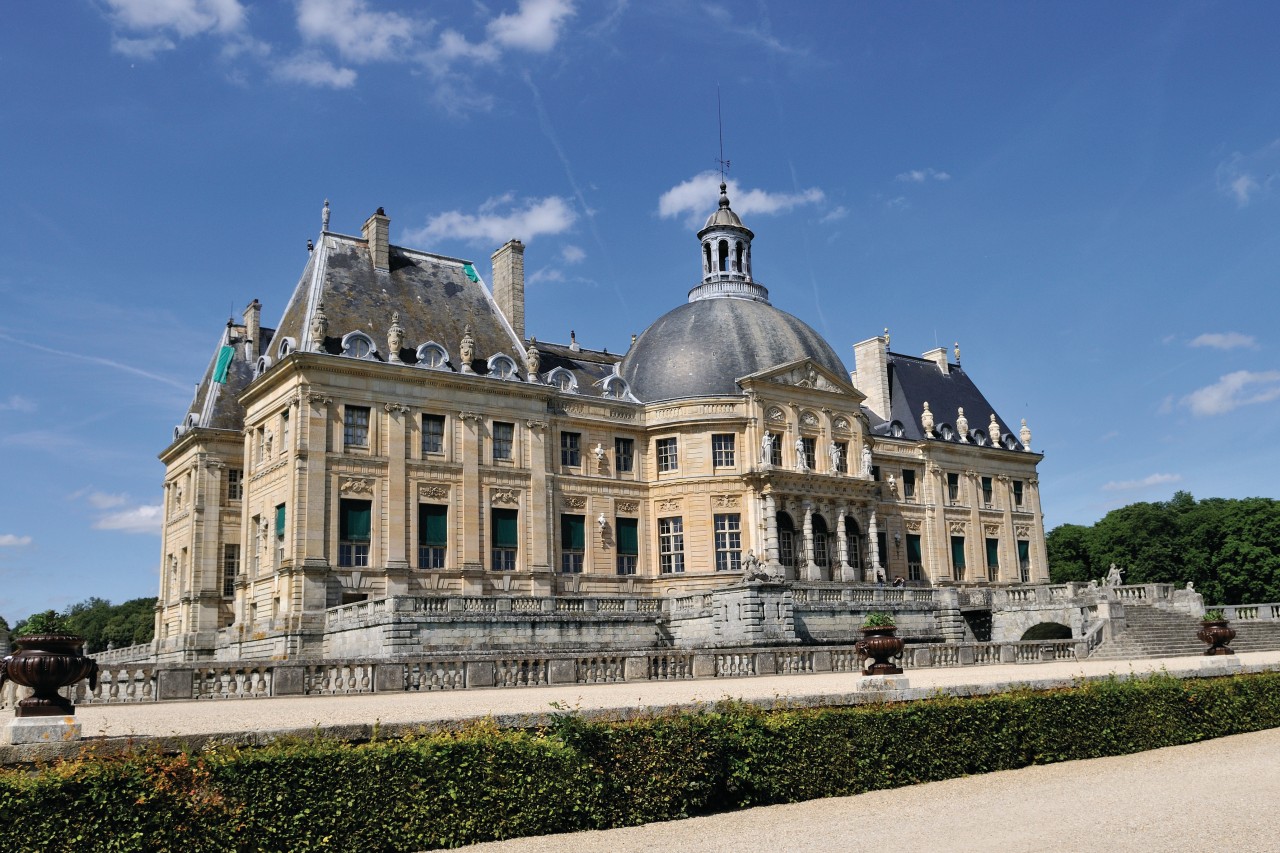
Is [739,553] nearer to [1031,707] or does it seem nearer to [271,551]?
[271,551]

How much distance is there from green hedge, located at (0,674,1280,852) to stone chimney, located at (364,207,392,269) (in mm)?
33277

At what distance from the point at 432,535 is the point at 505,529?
297 cm

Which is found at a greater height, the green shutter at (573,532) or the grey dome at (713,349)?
the grey dome at (713,349)

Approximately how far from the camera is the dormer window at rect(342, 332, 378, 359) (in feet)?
126

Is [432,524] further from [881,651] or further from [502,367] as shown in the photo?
[881,651]

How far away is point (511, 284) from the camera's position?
46719 mm

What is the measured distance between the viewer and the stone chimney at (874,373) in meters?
56.6

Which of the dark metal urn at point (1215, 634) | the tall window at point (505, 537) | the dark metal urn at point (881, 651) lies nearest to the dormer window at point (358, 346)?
the tall window at point (505, 537)

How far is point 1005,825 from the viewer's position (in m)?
11.0

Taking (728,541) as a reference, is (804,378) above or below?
above

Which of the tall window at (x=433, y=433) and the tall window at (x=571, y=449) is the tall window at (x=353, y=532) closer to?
the tall window at (x=433, y=433)

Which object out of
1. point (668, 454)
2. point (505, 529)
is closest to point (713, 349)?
point (668, 454)

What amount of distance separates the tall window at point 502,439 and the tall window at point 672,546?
7648 mm

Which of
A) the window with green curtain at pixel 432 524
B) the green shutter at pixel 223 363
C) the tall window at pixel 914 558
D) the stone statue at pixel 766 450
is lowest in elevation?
the tall window at pixel 914 558
